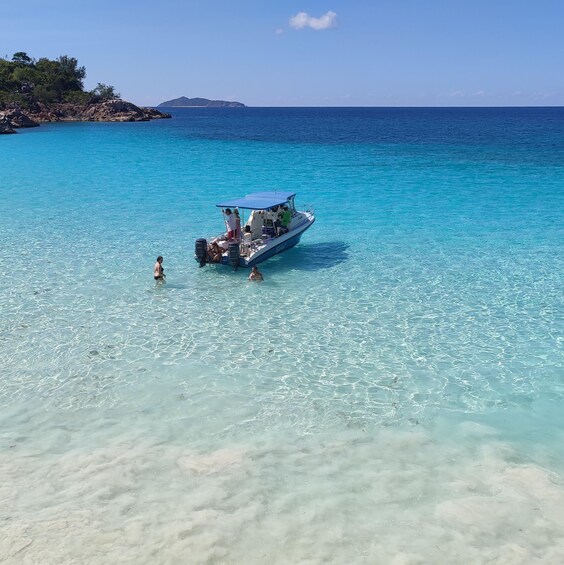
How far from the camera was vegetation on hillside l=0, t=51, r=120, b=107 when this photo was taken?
12169cm

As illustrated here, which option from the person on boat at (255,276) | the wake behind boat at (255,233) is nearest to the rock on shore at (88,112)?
the wake behind boat at (255,233)

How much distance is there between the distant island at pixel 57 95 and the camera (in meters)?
118

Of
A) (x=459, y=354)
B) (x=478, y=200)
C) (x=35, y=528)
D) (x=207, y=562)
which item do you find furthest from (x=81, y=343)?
(x=478, y=200)

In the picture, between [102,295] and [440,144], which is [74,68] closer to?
[440,144]

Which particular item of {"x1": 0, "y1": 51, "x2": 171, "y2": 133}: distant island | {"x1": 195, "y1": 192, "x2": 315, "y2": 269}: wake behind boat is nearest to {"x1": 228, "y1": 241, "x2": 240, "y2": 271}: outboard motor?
{"x1": 195, "y1": 192, "x2": 315, "y2": 269}: wake behind boat

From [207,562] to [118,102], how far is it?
5308 inches

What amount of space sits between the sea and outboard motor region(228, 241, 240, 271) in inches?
16.1

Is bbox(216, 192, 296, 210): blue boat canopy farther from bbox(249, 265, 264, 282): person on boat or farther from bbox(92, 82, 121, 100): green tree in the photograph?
bbox(92, 82, 121, 100): green tree

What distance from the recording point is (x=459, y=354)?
1393cm

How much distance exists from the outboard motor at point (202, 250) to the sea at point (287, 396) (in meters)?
0.60

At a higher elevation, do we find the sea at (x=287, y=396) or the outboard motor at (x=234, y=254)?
the outboard motor at (x=234, y=254)

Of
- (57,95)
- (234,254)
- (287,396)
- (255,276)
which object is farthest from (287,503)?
(57,95)

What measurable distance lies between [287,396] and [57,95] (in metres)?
137

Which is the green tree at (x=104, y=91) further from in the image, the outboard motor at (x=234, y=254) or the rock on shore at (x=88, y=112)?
the outboard motor at (x=234, y=254)
